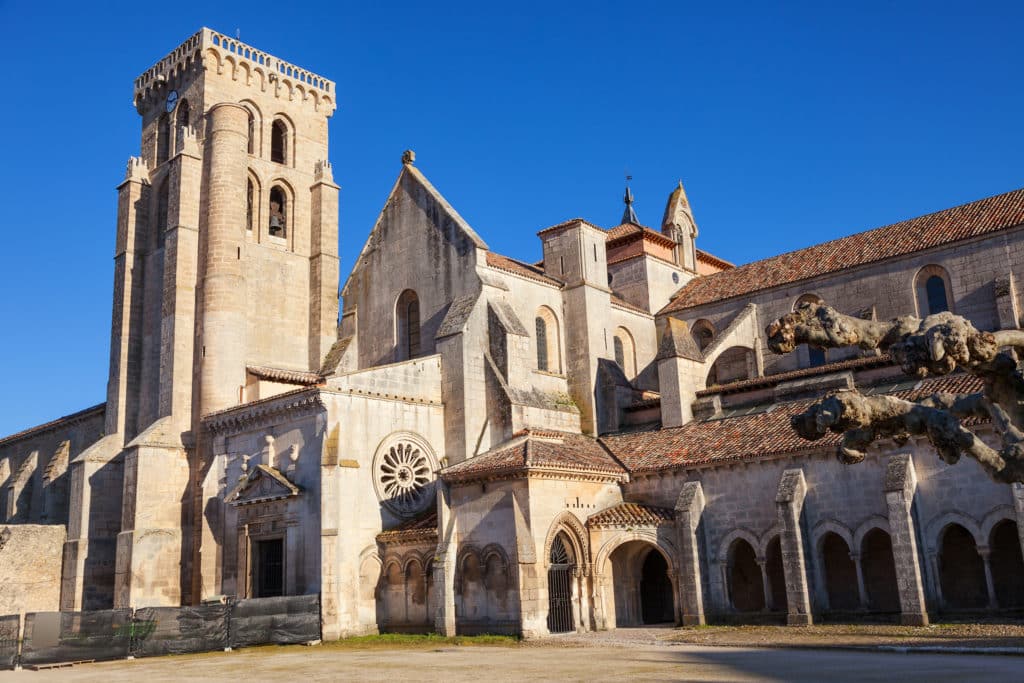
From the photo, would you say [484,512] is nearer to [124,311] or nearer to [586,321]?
[586,321]

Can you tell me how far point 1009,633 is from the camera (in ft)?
64.2

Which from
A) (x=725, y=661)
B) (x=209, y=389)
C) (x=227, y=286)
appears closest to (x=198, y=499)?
(x=209, y=389)

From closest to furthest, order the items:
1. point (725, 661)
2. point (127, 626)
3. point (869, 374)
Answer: point (725, 661) < point (127, 626) < point (869, 374)

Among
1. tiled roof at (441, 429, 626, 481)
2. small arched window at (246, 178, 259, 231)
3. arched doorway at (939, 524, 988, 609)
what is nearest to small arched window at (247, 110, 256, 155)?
small arched window at (246, 178, 259, 231)

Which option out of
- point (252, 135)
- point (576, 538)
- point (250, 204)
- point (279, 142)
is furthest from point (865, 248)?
point (252, 135)

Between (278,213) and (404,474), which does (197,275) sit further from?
(404,474)

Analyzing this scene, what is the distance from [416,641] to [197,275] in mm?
17839

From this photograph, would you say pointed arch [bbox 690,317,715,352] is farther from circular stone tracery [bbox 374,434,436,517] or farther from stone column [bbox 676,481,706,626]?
circular stone tracery [bbox 374,434,436,517]

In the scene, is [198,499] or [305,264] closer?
[198,499]

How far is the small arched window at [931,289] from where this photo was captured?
3231 cm

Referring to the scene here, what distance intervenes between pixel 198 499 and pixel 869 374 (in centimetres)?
2333

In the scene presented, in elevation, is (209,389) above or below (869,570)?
above

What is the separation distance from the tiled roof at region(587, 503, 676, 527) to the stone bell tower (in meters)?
14.2

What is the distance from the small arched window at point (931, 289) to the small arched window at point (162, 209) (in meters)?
29.2
